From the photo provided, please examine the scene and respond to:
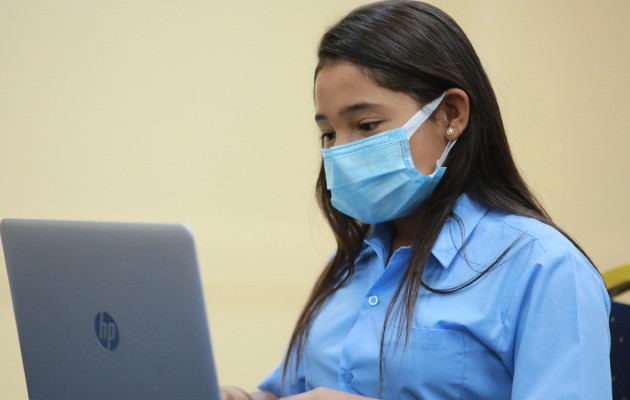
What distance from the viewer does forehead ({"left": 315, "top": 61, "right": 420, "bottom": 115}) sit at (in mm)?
1167

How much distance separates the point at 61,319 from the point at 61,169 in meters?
1.31

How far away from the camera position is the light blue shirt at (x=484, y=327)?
978 mm

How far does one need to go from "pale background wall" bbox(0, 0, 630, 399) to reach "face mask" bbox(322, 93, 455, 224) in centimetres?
104

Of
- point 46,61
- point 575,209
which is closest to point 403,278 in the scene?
point 46,61

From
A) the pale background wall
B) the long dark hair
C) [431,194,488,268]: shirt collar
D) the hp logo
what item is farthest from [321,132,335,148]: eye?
the pale background wall

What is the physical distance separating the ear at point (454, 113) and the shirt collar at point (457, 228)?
0.10 metres

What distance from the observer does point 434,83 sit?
1185mm

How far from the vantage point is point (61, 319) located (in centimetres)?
95

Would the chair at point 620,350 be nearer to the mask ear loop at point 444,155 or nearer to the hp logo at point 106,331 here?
the mask ear loop at point 444,155

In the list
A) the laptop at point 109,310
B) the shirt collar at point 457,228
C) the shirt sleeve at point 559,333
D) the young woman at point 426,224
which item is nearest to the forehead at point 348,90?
the young woman at point 426,224

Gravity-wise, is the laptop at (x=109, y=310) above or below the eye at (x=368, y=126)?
below

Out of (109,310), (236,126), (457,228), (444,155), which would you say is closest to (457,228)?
(457,228)

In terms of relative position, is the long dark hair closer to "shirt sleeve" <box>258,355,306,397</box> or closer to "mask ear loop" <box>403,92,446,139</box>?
"mask ear loop" <box>403,92,446,139</box>

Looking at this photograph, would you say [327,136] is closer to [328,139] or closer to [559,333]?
[328,139]
